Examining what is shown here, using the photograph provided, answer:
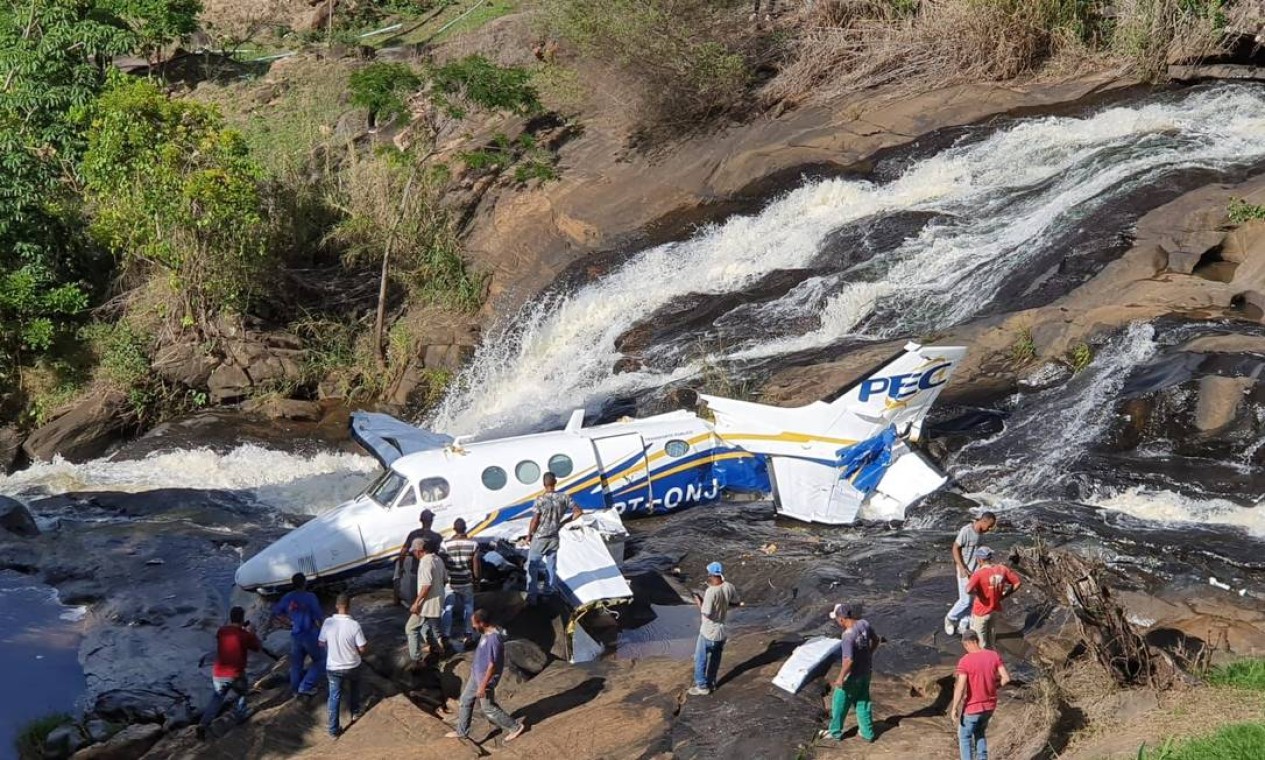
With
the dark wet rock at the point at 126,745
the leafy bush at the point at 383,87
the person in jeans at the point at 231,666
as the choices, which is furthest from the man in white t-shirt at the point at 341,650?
the leafy bush at the point at 383,87

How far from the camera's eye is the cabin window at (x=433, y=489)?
17672 millimetres

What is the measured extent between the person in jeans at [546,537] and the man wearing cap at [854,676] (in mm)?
4402

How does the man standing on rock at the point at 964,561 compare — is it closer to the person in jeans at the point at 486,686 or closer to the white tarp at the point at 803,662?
the white tarp at the point at 803,662

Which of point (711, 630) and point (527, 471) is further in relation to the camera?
point (527, 471)

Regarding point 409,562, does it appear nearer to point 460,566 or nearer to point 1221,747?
point 460,566

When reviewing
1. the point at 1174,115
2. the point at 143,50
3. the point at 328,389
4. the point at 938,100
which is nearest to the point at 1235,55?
the point at 1174,115

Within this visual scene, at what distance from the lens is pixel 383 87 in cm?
3378

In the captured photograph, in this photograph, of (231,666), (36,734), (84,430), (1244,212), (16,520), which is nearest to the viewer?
(231,666)

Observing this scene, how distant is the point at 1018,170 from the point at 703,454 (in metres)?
12.5

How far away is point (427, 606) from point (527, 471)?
11.8ft

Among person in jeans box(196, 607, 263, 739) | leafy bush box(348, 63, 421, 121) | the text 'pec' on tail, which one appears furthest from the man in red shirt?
leafy bush box(348, 63, 421, 121)

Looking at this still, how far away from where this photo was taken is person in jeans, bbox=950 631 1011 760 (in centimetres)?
1146

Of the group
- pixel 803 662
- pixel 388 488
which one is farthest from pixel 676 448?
pixel 803 662

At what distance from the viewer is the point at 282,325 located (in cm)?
3131
